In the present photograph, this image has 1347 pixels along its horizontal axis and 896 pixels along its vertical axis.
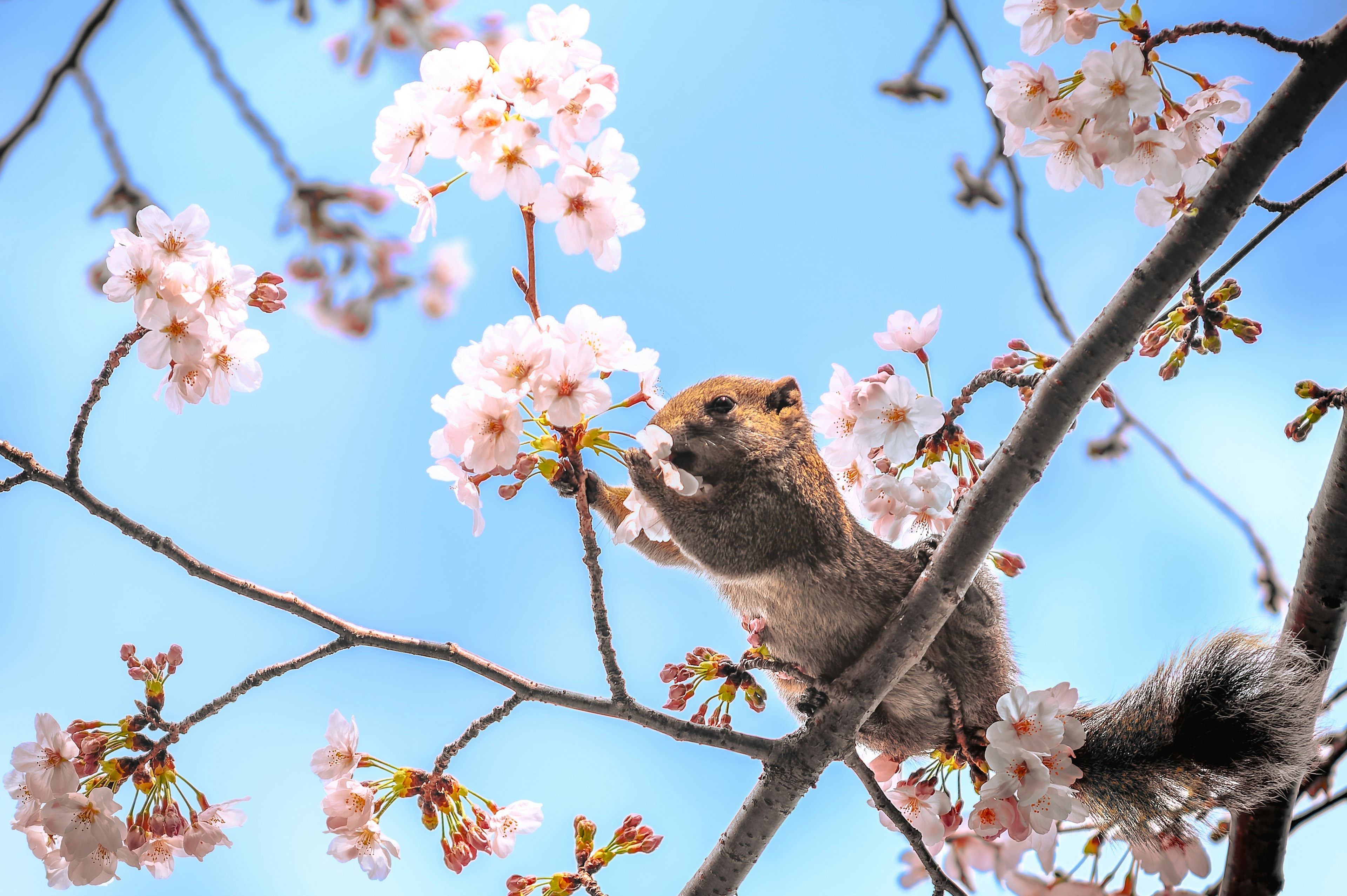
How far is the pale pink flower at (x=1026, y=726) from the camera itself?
1258 mm

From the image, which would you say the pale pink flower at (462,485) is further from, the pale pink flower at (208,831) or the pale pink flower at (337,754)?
the pale pink flower at (208,831)

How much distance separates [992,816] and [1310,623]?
2.56 feet

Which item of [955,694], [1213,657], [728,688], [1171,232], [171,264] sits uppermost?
[1171,232]

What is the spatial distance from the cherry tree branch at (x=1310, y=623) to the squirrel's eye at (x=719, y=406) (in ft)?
3.45

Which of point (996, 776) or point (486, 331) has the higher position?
point (996, 776)

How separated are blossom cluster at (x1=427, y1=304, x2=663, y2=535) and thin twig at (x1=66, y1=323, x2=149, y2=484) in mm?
381

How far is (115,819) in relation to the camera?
1.13 metres

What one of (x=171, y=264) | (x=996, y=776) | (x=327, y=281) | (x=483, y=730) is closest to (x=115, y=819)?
(x=483, y=730)

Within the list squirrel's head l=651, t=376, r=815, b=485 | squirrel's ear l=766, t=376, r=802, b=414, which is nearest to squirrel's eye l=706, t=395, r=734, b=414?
squirrel's head l=651, t=376, r=815, b=485

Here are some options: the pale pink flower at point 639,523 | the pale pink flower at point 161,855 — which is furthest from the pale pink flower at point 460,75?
the pale pink flower at point 161,855

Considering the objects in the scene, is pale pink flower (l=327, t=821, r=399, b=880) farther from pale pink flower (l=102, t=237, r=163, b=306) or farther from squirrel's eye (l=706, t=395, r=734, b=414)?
squirrel's eye (l=706, t=395, r=734, b=414)

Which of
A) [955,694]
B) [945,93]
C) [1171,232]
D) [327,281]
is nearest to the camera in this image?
[1171,232]

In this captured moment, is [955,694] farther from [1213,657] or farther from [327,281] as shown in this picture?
[327,281]

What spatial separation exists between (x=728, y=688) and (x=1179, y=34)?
110cm
